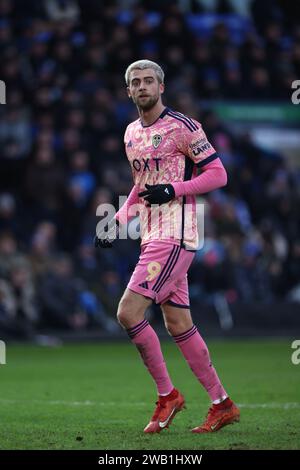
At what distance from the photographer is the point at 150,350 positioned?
7.69 m

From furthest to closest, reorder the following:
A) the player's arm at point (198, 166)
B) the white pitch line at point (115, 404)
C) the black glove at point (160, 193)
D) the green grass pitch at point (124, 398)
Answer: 1. the white pitch line at point (115, 404)
2. the player's arm at point (198, 166)
3. the black glove at point (160, 193)
4. the green grass pitch at point (124, 398)

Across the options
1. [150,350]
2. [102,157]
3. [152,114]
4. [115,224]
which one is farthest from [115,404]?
[102,157]

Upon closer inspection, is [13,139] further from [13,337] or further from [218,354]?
[218,354]

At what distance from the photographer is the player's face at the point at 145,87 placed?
7711mm

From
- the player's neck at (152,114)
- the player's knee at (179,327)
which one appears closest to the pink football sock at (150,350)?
the player's knee at (179,327)

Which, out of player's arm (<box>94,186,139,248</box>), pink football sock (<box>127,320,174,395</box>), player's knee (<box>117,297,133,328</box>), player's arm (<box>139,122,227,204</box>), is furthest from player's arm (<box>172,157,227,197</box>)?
pink football sock (<box>127,320,174,395</box>)

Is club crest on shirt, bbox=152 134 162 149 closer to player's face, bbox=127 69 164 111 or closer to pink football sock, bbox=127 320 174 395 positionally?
player's face, bbox=127 69 164 111

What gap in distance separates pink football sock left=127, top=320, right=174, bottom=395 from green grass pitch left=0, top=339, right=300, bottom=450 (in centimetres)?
34

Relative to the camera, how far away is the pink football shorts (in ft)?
25.0

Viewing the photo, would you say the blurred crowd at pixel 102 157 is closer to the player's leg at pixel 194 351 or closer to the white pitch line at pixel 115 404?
the white pitch line at pixel 115 404

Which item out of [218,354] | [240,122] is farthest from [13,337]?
[240,122]

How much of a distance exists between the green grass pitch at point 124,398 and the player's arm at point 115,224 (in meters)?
1.32

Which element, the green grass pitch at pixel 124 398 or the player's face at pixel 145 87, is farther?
the player's face at pixel 145 87

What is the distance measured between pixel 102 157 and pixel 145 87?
11.6 m
